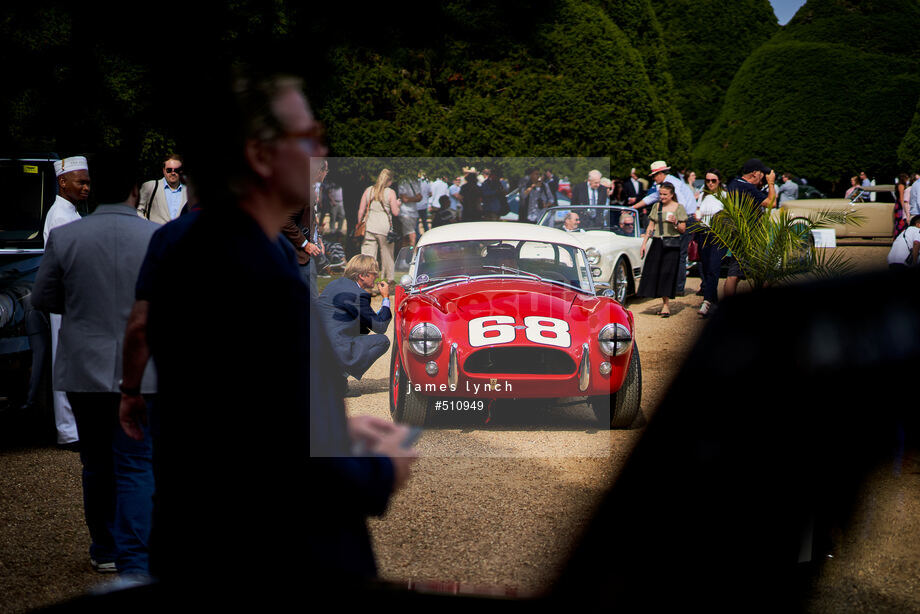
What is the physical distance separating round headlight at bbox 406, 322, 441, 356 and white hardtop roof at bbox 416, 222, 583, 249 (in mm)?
1558

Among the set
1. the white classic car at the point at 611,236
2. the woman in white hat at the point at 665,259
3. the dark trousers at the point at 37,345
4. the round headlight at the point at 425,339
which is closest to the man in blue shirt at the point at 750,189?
the woman in white hat at the point at 665,259

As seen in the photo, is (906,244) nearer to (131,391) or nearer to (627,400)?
(627,400)

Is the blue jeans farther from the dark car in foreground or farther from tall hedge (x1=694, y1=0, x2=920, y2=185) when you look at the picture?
tall hedge (x1=694, y1=0, x2=920, y2=185)

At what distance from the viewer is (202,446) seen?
3.82ft

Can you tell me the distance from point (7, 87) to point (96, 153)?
12536mm

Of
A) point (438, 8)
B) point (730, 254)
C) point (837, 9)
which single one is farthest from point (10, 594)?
point (837, 9)

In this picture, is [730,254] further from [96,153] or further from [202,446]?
[202,446]

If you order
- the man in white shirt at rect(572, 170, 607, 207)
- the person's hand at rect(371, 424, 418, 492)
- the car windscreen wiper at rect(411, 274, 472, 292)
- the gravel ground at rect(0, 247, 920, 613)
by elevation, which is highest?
the man in white shirt at rect(572, 170, 607, 207)

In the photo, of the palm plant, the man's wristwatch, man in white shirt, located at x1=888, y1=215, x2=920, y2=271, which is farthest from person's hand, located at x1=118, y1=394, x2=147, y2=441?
man in white shirt, located at x1=888, y1=215, x2=920, y2=271

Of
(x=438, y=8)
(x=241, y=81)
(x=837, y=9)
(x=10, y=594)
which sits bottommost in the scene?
(x=10, y=594)

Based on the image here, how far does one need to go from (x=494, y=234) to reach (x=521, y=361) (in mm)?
1702

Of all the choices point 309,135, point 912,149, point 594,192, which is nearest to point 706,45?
point 912,149

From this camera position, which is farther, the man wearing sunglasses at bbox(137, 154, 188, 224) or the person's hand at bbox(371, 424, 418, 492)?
the man wearing sunglasses at bbox(137, 154, 188, 224)

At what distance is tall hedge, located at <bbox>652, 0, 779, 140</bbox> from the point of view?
4362 cm
